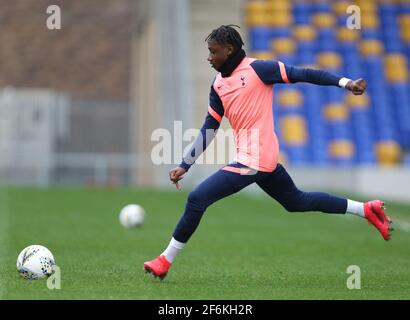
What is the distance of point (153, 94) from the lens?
2508cm

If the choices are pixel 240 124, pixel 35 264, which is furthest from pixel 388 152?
pixel 35 264

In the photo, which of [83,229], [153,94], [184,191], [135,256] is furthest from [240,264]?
[153,94]

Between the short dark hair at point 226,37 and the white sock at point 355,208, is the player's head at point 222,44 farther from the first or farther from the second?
the white sock at point 355,208

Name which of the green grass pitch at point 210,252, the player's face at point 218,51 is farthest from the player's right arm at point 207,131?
the green grass pitch at point 210,252

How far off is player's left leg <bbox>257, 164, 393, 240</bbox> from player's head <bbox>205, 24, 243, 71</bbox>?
0.97 m

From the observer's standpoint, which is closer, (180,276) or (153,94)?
(180,276)

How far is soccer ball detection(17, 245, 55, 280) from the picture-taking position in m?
7.05

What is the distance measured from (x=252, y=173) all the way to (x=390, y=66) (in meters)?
21.2

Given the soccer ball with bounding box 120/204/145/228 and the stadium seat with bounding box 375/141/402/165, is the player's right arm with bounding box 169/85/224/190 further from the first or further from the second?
the stadium seat with bounding box 375/141/402/165

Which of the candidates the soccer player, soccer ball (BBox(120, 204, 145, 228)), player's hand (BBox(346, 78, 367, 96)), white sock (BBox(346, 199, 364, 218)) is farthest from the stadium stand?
player's hand (BBox(346, 78, 367, 96))

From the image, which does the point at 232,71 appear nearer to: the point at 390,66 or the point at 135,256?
the point at 135,256

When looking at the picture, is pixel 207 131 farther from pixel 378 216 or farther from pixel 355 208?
pixel 378 216

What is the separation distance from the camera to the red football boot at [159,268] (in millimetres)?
7094

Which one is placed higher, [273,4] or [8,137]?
[273,4]
